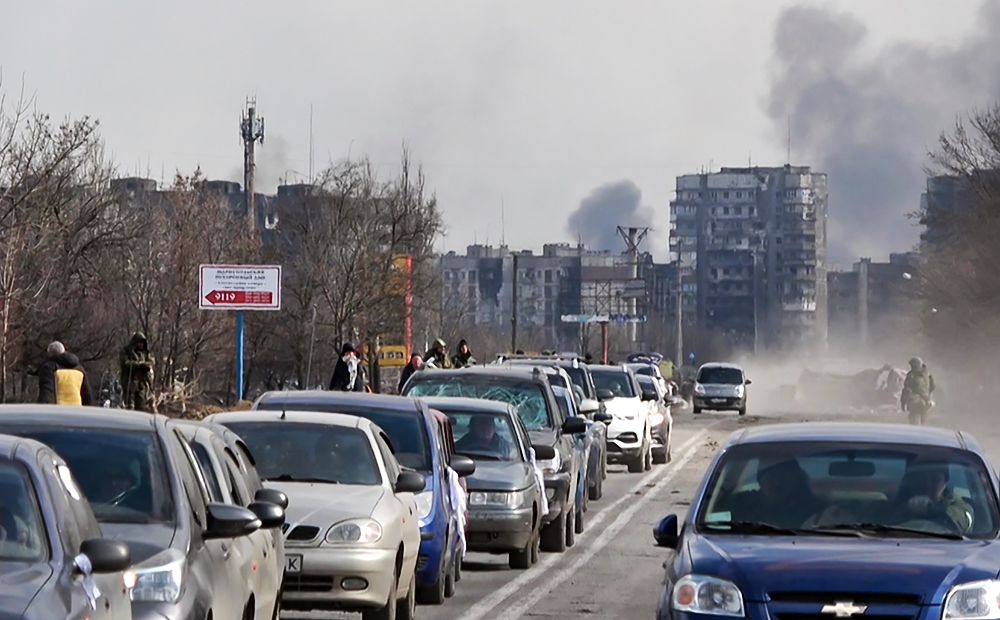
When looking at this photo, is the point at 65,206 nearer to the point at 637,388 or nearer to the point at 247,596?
the point at 637,388

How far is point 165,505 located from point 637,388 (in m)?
25.3

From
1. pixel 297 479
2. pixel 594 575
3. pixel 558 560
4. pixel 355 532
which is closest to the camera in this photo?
pixel 355 532

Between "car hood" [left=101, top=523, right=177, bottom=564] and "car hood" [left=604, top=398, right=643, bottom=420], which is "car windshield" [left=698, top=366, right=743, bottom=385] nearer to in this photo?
"car hood" [left=604, top=398, right=643, bottom=420]

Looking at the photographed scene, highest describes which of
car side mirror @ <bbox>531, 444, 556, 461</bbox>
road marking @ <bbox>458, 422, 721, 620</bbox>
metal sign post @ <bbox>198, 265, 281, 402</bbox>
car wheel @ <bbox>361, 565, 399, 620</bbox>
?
metal sign post @ <bbox>198, 265, 281, 402</bbox>

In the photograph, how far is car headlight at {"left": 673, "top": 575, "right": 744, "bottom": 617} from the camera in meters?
8.34

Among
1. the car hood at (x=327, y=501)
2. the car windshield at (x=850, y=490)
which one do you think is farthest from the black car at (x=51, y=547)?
the car hood at (x=327, y=501)

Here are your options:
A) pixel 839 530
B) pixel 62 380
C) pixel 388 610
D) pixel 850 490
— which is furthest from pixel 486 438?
pixel 839 530

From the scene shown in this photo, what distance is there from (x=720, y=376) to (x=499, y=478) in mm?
48496

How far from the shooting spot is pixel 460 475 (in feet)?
49.9

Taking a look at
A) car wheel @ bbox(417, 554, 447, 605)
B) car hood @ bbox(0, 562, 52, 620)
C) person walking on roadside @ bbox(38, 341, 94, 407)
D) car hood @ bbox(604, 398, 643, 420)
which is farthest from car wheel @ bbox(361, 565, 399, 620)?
car hood @ bbox(604, 398, 643, 420)

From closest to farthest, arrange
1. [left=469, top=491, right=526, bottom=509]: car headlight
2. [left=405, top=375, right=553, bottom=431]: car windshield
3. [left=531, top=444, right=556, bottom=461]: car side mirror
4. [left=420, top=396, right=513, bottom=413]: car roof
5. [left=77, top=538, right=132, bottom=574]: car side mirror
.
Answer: [left=77, top=538, right=132, bottom=574]: car side mirror → [left=469, top=491, right=526, bottom=509]: car headlight → [left=420, top=396, right=513, bottom=413]: car roof → [left=531, top=444, right=556, bottom=461]: car side mirror → [left=405, top=375, right=553, bottom=431]: car windshield

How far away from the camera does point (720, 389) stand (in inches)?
2534

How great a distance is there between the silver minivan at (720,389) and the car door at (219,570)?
55325mm

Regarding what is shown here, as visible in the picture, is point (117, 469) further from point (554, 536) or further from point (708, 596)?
point (554, 536)
